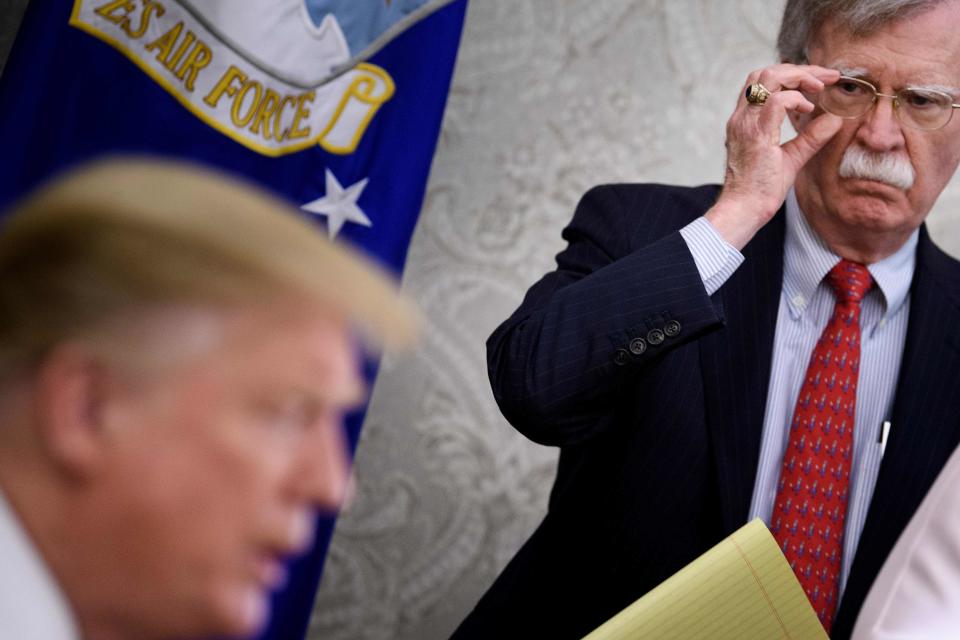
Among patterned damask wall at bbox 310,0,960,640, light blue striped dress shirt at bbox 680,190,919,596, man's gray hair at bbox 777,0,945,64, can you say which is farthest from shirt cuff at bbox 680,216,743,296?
patterned damask wall at bbox 310,0,960,640

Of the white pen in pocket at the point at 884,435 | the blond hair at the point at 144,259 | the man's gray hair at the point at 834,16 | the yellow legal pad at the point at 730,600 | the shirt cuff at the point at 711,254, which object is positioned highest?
the man's gray hair at the point at 834,16

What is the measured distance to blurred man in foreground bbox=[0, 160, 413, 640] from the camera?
36 cm

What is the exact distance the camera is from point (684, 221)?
5.57ft

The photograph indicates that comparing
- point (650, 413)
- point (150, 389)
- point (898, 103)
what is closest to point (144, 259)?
point (150, 389)

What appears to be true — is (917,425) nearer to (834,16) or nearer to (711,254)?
(711,254)

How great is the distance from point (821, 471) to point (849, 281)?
29 cm

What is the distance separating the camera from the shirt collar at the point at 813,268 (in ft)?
5.33

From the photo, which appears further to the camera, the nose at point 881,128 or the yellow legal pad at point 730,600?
the nose at point 881,128

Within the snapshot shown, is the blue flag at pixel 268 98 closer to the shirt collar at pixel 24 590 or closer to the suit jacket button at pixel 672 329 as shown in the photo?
the suit jacket button at pixel 672 329

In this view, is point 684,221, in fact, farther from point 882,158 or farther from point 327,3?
point 327,3

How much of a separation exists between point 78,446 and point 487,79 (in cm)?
225

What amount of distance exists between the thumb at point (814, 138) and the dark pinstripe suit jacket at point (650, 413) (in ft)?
0.48

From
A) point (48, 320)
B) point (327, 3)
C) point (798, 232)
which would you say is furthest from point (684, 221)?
point (48, 320)

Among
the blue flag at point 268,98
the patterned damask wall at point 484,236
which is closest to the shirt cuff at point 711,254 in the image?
the blue flag at point 268,98
